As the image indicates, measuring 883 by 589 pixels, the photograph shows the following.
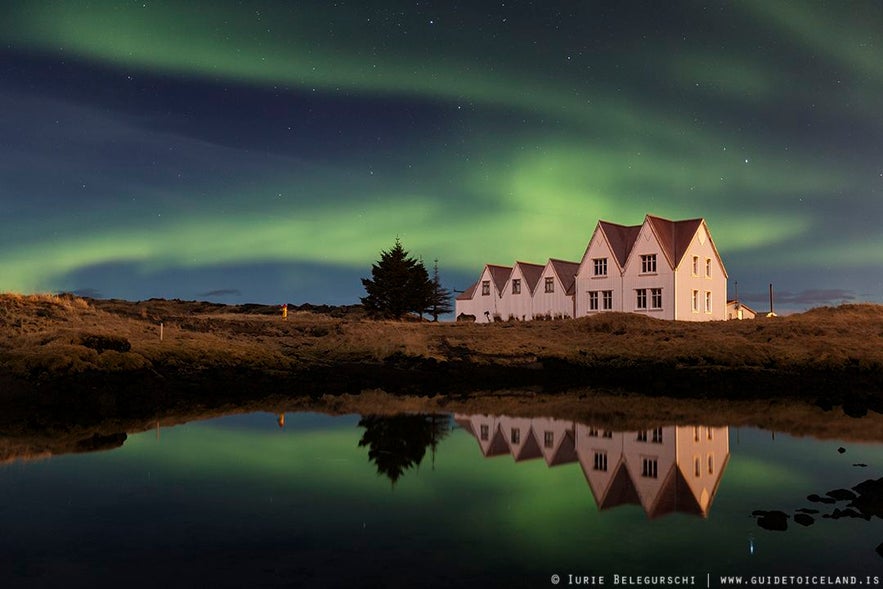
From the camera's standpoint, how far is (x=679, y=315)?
5597 cm

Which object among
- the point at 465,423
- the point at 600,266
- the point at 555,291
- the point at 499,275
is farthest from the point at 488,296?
the point at 465,423

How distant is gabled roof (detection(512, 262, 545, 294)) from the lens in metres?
67.5

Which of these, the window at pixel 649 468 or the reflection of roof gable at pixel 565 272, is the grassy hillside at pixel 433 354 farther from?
the window at pixel 649 468

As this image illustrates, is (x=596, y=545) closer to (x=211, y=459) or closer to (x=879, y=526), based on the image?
(x=879, y=526)

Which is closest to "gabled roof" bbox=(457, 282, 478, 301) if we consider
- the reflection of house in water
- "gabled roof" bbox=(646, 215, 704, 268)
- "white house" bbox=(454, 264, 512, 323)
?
"white house" bbox=(454, 264, 512, 323)

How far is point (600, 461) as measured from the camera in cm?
1850

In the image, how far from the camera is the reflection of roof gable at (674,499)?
13.7 metres

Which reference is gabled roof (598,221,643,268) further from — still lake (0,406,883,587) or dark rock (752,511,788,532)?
dark rock (752,511,788,532)

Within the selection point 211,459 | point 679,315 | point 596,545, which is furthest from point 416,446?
point 679,315

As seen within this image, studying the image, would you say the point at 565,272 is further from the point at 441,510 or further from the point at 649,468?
the point at 441,510

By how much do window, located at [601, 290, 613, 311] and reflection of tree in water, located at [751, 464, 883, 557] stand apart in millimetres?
45308

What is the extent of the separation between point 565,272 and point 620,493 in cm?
5162

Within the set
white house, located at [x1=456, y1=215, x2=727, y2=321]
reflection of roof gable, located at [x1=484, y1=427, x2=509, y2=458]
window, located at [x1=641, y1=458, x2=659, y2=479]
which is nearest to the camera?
window, located at [x1=641, y1=458, x2=659, y2=479]

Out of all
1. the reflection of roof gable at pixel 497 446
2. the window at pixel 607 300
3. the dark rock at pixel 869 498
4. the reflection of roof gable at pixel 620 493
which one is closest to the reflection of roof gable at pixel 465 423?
the reflection of roof gable at pixel 497 446
